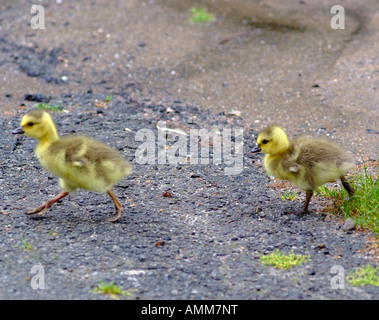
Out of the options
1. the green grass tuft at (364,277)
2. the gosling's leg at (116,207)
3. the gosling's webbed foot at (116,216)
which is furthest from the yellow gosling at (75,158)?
the green grass tuft at (364,277)

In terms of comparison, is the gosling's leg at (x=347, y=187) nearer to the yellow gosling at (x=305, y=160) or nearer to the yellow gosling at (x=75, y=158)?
the yellow gosling at (x=305, y=160)

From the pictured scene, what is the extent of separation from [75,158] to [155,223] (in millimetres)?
1042

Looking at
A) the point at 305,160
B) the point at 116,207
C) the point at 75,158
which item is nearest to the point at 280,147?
the point at 305,160

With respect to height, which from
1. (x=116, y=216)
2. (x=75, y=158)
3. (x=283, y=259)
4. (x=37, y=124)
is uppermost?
(x=37, y=124)

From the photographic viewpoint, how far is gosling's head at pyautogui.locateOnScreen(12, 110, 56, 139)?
549cm

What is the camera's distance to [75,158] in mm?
5375

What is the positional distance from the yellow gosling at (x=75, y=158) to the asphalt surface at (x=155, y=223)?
1.52ft

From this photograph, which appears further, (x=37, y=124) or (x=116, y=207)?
(x=116, y=207)

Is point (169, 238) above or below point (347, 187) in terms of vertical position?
below

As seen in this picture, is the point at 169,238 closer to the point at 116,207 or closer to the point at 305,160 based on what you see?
the point at 116,207

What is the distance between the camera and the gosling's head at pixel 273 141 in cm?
569

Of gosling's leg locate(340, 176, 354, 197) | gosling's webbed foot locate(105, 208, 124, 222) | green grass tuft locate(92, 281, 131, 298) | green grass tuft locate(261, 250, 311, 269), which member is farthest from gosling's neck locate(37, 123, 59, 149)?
gosling's leg locate(340, 176, 354, 197)

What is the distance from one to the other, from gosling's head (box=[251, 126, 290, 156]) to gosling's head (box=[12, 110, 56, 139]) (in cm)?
210

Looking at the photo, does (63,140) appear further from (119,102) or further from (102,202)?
(119,102)
